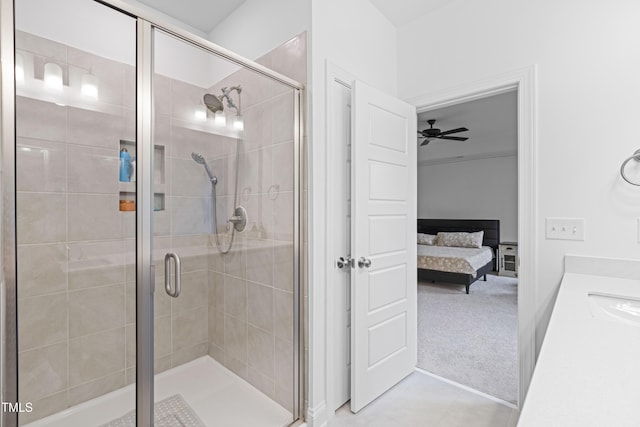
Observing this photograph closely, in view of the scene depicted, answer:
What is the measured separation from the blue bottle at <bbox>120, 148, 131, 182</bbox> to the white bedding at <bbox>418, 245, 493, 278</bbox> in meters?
4.59

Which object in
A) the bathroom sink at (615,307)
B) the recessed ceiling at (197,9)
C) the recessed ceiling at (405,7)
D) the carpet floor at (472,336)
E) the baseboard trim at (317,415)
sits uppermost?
the recessed ceiling at (197,9)

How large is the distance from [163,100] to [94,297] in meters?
0.99

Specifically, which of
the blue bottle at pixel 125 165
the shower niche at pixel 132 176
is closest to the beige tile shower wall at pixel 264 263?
the shower niche at pixel 132 176

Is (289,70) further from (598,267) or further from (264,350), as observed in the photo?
(598,267)

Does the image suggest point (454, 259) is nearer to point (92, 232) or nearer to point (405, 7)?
point (405, 7)

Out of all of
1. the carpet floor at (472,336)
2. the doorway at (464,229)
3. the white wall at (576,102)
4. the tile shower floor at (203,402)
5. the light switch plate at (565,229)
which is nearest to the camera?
the tile shower floor at (203,402)

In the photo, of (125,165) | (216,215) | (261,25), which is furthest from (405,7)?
(125,165)

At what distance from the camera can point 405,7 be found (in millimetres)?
2195

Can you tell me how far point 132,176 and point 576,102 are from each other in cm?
223

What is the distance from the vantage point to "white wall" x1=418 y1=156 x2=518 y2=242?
244 inches

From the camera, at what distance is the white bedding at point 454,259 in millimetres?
4754

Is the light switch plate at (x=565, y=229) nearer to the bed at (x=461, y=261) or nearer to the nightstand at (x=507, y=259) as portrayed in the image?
the bed at (x=461, y=261)

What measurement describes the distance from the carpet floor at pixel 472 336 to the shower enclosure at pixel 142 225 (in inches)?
54.0

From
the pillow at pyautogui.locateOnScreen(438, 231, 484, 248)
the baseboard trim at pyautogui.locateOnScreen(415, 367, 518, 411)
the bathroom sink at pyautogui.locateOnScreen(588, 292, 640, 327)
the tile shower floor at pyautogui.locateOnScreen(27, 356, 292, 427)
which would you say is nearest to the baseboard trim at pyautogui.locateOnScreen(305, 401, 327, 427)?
the tile shower floor at pyautogui.locateOnScreen(27, 356, 292, 427)
